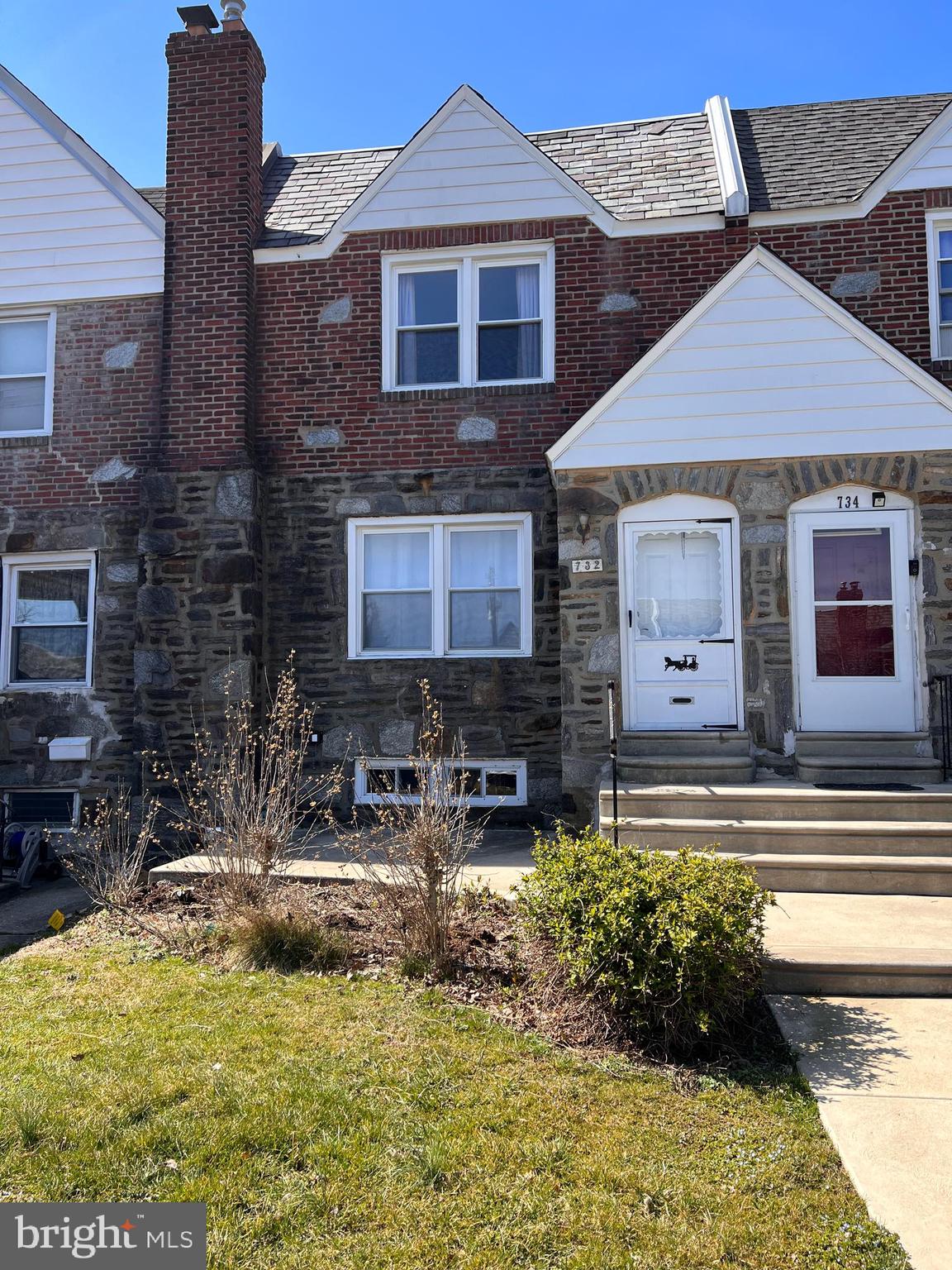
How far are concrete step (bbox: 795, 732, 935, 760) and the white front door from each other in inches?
7.0

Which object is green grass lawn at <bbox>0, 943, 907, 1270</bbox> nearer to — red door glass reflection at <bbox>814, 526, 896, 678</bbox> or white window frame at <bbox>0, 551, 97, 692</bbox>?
red door glass reflection at <bbox>814, 526, 896, 678</bbox>

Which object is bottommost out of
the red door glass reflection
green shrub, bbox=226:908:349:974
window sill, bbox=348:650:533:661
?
green shrub, bbox=226:908:349:974

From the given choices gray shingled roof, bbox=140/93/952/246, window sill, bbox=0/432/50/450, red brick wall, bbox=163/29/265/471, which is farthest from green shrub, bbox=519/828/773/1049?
window sill, bbox=0/432/50/450

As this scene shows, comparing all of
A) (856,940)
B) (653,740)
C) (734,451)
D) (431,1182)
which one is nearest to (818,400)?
(734,451)

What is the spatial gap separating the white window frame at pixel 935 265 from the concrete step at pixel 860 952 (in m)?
6.04

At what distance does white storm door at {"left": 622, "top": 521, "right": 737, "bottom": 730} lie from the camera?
8.22m

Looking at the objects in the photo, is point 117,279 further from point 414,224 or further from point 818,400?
point 818,400

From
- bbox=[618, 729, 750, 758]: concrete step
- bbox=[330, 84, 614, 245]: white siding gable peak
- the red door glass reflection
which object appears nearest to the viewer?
bbox=[618, 729, 750, 758]: concrete step

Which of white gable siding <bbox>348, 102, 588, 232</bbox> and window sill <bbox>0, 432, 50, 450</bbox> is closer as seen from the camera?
white gable siding <bbox>348, 102, 588, 232</bbox>

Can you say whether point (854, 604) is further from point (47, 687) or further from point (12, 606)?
point (12, 606)

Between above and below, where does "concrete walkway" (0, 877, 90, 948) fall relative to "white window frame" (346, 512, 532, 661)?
below

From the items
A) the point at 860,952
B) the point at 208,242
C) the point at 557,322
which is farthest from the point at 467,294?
the point at 860,952

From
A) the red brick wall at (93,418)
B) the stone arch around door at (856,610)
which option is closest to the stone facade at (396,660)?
the red brick wall at (93,418)

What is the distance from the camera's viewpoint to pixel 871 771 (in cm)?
746
